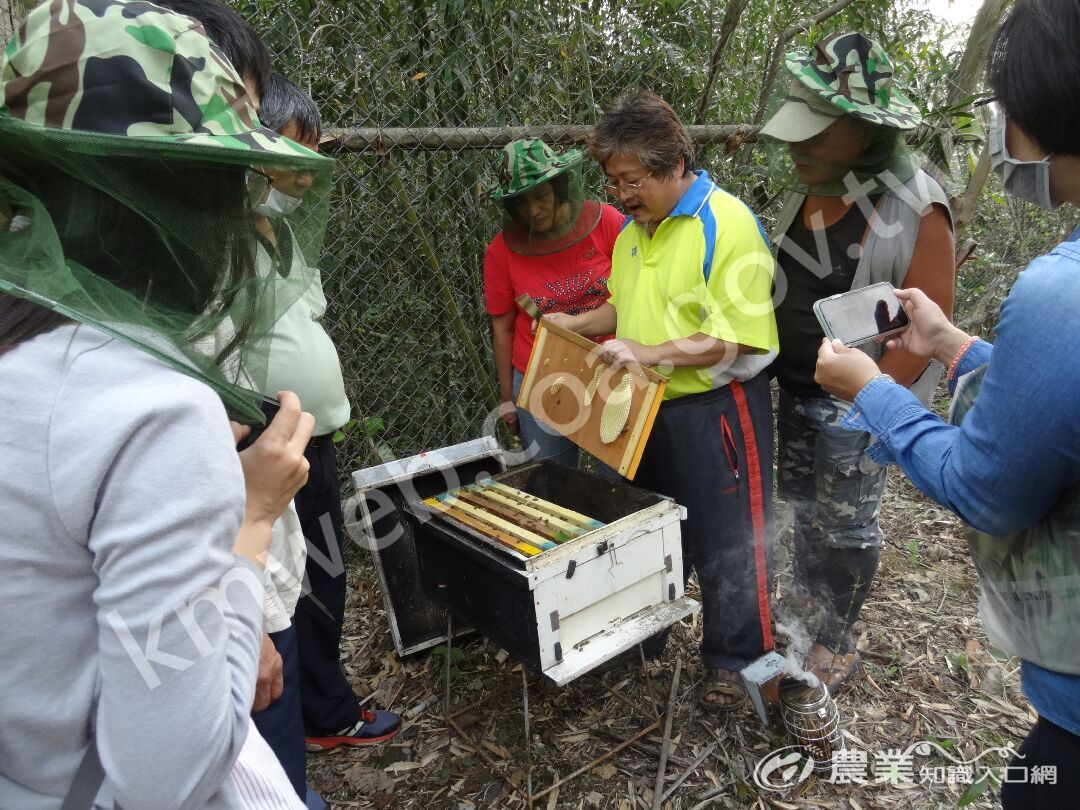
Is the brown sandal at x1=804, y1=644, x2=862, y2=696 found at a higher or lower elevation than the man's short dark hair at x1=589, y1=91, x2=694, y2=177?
lower

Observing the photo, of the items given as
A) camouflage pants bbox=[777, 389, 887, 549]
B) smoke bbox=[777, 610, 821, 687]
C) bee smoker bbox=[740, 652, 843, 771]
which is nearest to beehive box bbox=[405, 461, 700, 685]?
bee smoker bbox=[740, 652, 843, 771]

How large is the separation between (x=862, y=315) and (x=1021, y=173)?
2.60 feet

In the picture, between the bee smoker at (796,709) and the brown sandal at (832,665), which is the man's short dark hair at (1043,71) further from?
the brown sandal at (832,665)

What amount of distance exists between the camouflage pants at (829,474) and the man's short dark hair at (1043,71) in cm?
144

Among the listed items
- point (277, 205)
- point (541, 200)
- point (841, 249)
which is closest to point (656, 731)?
point (841, 249)

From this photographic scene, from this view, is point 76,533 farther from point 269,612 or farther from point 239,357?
point 269,612

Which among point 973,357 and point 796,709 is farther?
point 796,709

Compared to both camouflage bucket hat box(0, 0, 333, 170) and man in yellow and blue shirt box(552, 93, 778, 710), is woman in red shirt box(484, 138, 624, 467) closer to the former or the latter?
man in yellow and blue shirt box(552, 93, 778, 710)

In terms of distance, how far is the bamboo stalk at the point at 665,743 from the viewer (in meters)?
2.33

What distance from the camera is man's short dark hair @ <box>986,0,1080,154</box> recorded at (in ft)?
3.42

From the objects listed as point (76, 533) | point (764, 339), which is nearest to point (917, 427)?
point (764, 339)

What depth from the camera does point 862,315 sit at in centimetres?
195

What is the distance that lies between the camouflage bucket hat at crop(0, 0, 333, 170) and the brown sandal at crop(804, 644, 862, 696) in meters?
2.74

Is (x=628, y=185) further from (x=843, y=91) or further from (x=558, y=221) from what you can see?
(x=843, y=91)
